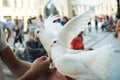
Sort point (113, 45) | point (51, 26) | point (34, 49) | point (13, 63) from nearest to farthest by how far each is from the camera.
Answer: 1. point (51, 26)
2. point (13, 63)
3. point (113, 45)
4. point (34, 49)

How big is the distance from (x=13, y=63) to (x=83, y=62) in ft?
1.47

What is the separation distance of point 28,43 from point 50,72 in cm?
432

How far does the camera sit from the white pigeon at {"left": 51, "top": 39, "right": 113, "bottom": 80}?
1.28 metres

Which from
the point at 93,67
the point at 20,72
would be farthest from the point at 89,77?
the point at 20,72

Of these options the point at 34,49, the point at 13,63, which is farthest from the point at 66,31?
the point at 34,49

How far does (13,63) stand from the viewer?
1629 millimetres

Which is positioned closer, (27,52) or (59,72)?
(59,72)

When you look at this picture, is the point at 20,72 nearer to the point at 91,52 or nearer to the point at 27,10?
the point at 91,52

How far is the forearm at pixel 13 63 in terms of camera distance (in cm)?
157

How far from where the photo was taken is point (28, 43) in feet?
18.4

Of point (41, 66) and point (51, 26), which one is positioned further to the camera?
point (51, 26)

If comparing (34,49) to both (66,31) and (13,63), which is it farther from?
(66,31)

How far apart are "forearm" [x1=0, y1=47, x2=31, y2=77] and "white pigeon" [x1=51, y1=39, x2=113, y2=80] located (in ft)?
0.92

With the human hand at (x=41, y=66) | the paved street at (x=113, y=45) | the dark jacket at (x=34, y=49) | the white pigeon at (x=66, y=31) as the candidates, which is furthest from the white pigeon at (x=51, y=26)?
the dark jacket at (x=34, y=49)
